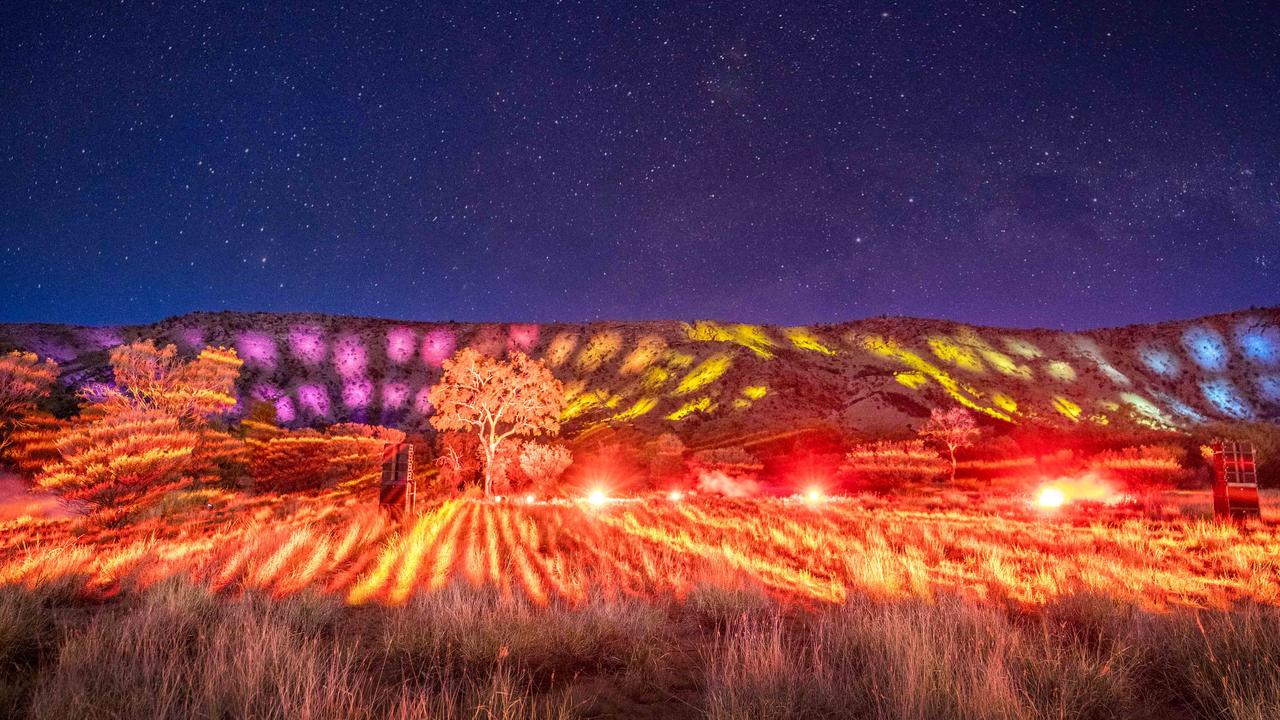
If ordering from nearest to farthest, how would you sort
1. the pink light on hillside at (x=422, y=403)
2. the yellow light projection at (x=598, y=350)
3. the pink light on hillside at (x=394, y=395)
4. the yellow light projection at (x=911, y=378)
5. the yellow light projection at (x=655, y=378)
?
1. the yellow light projection at (x=911, y=378)
2. the pink light on hillside at (x=422, y=403)
3. the pink light on hillside at (x=394, y=395)
4. the yellow light projection at (x=655, y=378)
5. the yellow light projection at (x=598, y=350)

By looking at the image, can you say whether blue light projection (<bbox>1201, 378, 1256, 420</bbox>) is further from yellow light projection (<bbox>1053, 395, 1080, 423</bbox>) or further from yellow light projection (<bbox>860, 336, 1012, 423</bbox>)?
yellow light projection (<bbox>860, 336, 1012, 423</bbox>)

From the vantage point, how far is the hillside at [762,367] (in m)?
59.7

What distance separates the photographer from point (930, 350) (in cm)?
7544

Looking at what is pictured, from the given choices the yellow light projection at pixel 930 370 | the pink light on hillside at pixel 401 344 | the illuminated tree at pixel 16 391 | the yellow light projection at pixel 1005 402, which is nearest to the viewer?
the illuminated tree at pixel 16 391

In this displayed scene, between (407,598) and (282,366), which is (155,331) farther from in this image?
(407,598)

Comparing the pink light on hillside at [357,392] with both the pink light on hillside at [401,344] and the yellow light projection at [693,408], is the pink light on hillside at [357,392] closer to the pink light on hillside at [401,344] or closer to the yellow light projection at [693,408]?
the pink light on hillside at [401,344]

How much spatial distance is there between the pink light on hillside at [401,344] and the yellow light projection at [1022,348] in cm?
7915

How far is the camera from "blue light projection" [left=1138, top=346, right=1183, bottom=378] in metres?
71.4

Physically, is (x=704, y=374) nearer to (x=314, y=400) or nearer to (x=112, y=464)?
(x=314, y=400)

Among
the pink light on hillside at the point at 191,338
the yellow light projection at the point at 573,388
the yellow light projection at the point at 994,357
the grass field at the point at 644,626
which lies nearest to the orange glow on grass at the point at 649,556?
the grass field at the point at 644,626

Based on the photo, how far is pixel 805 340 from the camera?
7950 cm

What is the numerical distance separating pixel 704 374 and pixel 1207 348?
63895 millimetres

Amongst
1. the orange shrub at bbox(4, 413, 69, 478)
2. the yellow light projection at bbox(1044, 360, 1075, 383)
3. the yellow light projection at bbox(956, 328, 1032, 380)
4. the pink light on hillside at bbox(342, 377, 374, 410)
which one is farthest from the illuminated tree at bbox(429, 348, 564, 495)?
the yellow light projection at bbox(1044, 360, 1075, 383)

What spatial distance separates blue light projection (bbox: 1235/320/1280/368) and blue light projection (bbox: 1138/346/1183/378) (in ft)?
24.2
